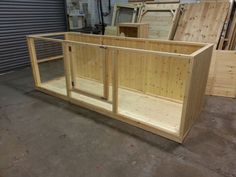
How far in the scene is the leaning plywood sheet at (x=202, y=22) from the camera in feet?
12.5

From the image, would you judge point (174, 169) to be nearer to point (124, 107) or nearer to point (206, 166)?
point (206, 166)

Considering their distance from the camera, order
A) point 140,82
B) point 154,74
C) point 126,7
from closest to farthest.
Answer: point 154,74 → point 140,82 → point 126,7

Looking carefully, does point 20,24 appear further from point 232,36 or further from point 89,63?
point 232,36

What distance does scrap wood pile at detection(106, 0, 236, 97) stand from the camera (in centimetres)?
335

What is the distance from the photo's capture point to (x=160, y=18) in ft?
15.3

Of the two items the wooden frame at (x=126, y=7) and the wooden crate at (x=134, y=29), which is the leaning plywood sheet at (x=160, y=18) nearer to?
the wooden frame at (x=126, y=7)

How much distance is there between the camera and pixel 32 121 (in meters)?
2.64

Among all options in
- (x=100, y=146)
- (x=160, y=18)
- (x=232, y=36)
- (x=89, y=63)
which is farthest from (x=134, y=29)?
(x=100, y=146)

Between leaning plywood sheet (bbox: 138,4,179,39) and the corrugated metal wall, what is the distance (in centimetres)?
247

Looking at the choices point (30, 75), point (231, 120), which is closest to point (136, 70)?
point (231, 120)

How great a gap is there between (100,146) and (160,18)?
3.64m

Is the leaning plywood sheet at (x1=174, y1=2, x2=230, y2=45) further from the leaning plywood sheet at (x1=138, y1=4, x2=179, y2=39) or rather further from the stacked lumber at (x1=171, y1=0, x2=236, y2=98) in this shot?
the leaning plywood sheet at (x1=138, y1=4, x2=179, y2=39)

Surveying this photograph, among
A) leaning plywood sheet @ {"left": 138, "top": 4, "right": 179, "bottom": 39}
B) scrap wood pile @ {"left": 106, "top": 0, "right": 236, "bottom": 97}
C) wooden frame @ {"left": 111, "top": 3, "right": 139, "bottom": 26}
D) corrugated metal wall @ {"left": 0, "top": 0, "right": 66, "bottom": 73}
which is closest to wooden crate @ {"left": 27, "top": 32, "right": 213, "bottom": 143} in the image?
scrap wood pile @ {"left": 106, "top": 0, "right": 236, "bottom": 97}

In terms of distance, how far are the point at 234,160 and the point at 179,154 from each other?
1.78ft
